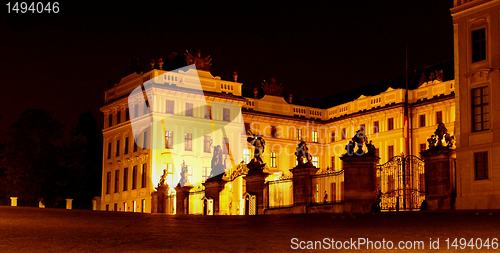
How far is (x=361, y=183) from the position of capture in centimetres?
2856

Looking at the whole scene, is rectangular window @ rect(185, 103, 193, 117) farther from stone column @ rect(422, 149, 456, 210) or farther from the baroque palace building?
stone column @ rect(422, 149, 456, 210)

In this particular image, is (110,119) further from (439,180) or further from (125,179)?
(439,180)

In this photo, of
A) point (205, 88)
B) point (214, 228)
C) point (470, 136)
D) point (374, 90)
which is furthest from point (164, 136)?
point (214, 228)

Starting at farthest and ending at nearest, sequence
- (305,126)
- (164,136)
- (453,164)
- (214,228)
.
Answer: (305,126) < (164,136) < (453,164) < (214,228)

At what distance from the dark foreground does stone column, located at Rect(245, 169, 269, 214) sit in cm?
1374

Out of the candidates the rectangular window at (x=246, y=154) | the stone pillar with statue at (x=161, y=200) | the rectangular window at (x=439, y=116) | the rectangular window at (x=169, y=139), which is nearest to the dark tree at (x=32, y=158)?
the rectangular window at (x=169, y=139)

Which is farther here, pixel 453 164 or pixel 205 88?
pixel 205 88

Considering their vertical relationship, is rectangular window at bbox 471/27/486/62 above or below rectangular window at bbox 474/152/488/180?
above

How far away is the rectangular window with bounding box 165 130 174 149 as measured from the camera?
6731 cm

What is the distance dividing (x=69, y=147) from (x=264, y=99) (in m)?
17.9

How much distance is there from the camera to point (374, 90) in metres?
78.2

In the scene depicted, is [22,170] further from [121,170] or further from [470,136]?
[470,136]

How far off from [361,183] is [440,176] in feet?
8.87

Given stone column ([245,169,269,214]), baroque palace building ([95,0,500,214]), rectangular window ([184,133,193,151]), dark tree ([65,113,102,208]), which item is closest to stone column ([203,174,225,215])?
stone column ([245,169,269,214])
